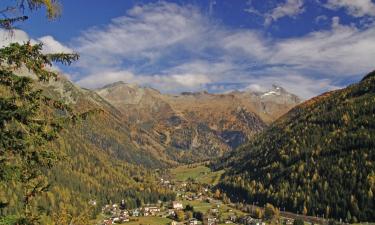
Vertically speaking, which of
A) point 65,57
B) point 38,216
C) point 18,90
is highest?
point 65,57

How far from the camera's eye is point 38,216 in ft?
80.6

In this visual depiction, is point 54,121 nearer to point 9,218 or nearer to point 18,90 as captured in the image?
point 18,90

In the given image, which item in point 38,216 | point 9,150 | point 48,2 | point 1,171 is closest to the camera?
point 48,2

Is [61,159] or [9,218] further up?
[61,159]

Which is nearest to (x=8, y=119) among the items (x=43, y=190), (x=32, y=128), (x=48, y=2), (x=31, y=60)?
(x=32, y=128)

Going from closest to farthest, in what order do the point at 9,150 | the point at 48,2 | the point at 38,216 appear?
the point at 48,2 → the point at 9,150 → the point at 38,216

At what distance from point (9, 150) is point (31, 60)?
4.64m

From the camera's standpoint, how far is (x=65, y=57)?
23.2 metres

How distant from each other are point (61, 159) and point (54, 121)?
2109 millimetres

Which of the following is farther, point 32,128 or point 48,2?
point 32,128

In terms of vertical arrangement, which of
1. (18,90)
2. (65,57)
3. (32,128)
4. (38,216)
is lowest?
(38,216)

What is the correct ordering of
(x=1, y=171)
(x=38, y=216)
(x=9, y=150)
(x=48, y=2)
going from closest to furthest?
(x=48, y=2) < (x=1, y=171) < (x=9, y=150) < (x=38, y=216)

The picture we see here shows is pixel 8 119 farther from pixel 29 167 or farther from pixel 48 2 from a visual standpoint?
pixel 48 2

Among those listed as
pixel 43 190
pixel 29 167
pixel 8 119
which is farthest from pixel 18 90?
pixel 43 190
